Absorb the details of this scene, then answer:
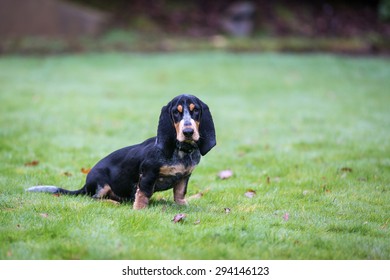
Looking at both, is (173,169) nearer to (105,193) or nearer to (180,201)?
(180,201)

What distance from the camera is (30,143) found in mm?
8586

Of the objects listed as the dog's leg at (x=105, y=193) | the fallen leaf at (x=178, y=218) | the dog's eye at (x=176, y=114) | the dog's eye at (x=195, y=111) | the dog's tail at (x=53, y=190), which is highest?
the dog's eye at (x=195, y=111)

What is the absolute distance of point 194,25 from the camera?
24.9 meters

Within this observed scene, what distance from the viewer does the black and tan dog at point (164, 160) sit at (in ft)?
16.4


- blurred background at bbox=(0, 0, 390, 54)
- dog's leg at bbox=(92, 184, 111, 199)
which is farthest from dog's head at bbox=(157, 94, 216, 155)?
blurred background at bbox=(0, 0, 390, 54)

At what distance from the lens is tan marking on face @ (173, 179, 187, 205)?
5535mm

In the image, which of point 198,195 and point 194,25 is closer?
point 198,195

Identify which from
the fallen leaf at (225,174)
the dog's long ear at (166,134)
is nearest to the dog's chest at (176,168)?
the dog's long ear at (166,134)

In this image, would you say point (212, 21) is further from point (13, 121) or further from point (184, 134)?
point (184, 134)

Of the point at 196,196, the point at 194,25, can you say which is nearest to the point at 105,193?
the point at 196,196

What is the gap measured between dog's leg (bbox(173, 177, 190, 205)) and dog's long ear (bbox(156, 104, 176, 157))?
516 mm

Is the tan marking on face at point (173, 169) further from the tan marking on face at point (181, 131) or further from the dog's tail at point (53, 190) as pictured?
the dog's tail at point (53, 190)

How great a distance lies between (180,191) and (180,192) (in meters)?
0.01

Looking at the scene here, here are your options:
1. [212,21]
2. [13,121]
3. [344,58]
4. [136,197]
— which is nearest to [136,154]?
[136,197]
